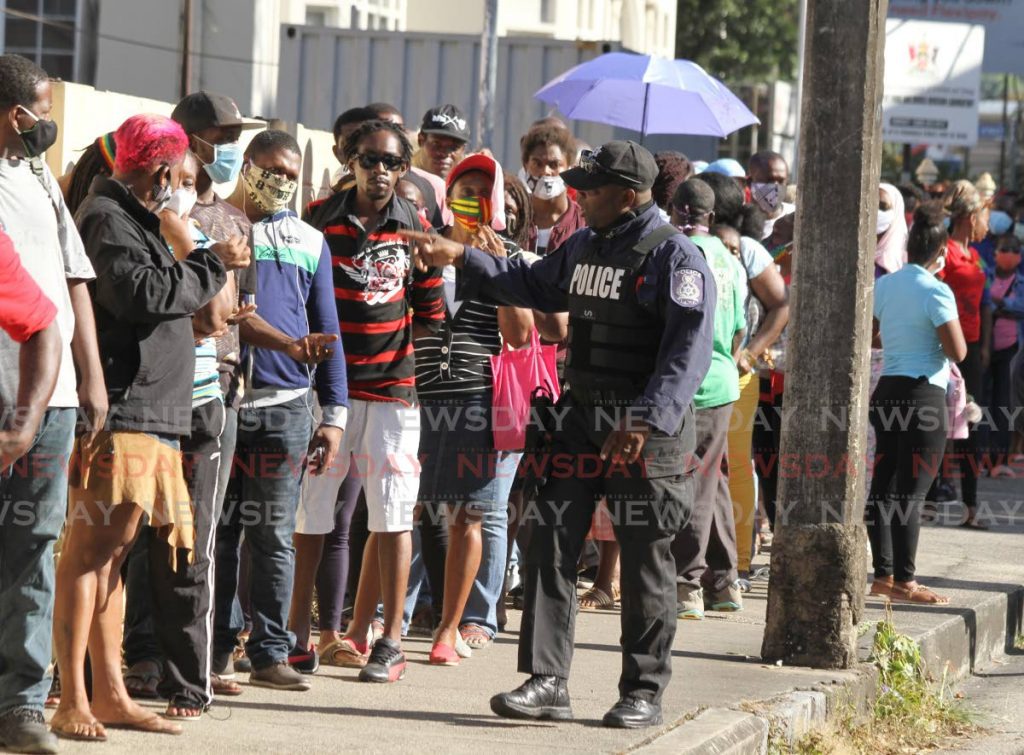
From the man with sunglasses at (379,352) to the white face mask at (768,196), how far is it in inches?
185

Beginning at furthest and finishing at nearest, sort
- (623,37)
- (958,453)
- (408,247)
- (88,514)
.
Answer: (623,37) < (958,453) < (408,247) < (88,514)

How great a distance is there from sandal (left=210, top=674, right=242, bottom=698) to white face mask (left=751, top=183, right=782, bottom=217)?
18.8ft

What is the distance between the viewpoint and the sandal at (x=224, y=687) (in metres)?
6.00

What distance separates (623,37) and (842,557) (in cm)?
2982

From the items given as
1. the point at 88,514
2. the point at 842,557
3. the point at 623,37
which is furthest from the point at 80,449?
the point at 623,37

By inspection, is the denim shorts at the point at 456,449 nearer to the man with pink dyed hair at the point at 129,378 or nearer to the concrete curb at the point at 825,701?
the concrete curb at the point at 825,701

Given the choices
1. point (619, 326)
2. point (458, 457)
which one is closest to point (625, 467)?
point (619, 326)

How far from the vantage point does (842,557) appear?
6.95 m

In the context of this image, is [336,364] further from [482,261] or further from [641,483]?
[641,483]

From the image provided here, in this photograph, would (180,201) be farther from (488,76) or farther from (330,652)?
(488,76)

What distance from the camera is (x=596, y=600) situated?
8359 millimetres

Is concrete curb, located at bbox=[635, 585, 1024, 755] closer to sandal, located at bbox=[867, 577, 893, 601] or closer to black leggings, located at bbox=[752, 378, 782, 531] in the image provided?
sandal, located at bbox=[867, 577, 893, 601]

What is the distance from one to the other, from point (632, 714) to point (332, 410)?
147 cm

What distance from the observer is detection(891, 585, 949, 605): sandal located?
8.75 metres
